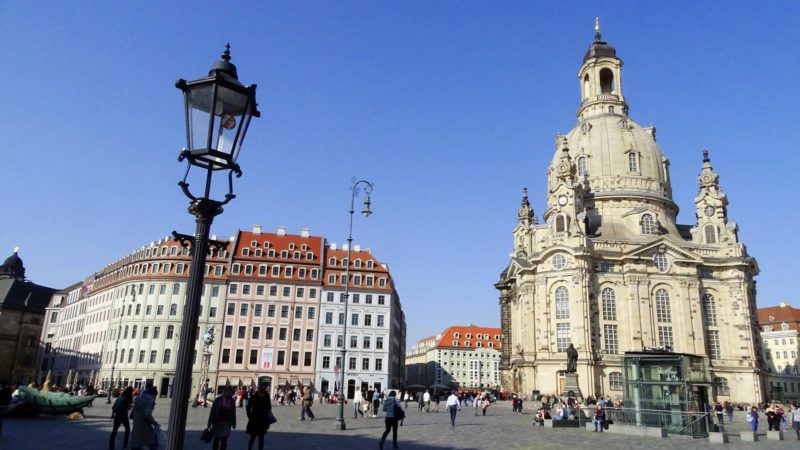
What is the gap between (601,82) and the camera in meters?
84.6

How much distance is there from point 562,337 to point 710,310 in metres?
18.4

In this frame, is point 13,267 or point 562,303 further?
point 13,267

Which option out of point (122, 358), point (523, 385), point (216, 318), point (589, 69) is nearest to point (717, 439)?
point (523, 385)

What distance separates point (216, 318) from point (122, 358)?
11303mm

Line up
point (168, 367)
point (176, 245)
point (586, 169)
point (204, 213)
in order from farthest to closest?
point (586, 169) < point (176, 245) < point (168, 367) < point (204, 213)

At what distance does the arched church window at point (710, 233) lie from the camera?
6606 cm

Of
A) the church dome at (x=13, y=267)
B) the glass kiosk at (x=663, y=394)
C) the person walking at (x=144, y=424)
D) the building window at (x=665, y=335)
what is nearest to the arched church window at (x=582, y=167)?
the building window at (x=665, y=335)

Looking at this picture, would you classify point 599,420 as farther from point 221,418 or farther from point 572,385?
point 572,385

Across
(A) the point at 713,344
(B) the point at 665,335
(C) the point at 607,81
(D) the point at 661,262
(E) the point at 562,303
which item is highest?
(C) the point at 607,81

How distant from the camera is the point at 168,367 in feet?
195

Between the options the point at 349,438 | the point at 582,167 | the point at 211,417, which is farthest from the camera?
the point at 582,167

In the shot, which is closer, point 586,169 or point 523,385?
point 523,385

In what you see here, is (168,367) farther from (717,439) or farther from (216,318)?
(717,439)

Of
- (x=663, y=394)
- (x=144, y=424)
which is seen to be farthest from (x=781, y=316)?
(x=144, y=424)
